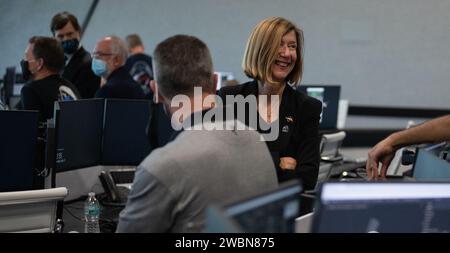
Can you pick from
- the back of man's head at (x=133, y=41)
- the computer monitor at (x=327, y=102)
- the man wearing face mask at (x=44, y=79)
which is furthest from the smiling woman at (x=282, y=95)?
the back of man's head at (x=133, y=41)

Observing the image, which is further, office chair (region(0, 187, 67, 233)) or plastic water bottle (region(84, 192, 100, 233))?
plastic water bottle (region(84, 192, 100, 233))

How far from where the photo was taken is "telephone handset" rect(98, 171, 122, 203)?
3508 mm

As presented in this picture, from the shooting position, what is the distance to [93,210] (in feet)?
10.2

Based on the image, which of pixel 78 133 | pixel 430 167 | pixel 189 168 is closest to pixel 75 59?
pixel 78 133

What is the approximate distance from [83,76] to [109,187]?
5.78 feet

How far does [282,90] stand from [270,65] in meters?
0.13

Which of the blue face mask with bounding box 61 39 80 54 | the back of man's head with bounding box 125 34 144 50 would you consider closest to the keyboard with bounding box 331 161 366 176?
the blue face mask with bounding box 61 39 80 54

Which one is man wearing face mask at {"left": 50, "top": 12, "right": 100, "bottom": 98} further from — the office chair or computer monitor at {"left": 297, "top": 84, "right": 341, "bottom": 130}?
the office chair

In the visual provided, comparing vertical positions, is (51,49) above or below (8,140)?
above

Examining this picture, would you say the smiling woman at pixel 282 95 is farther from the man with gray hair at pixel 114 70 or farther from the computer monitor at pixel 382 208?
the man with gray hair at pixel 114 70

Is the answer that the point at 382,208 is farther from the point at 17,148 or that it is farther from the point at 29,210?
the point at 17,148

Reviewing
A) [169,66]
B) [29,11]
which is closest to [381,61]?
[29,11]

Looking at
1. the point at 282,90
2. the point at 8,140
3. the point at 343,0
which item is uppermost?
the point at 343,0
